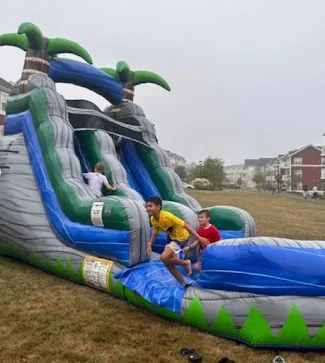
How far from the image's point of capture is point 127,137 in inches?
281

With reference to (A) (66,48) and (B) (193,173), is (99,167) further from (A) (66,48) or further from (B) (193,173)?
(B) (193,173)

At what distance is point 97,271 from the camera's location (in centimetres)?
414

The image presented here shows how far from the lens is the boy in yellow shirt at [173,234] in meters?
3.65

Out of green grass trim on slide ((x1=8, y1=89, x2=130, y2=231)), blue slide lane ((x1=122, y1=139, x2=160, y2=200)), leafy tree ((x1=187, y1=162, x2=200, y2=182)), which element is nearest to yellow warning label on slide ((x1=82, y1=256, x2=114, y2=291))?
green grass trim on slide ((x1=8, y1=89, x2=130, y2=231))

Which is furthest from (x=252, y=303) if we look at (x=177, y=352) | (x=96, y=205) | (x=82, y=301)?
(x=96, y=205)

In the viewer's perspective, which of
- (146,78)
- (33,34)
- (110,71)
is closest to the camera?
(33,34)

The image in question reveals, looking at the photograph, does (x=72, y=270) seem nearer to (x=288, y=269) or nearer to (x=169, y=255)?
(x=169, y=255)

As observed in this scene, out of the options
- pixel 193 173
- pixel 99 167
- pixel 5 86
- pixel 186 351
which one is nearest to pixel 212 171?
pixel 193 173

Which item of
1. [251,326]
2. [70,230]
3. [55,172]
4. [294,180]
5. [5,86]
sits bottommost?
[251,326]

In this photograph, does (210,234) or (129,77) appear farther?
(129,77)

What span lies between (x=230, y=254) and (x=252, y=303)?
0.40 metres

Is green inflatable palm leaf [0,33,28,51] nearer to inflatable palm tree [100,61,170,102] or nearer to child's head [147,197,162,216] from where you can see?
inflatable palm tree [100,61,170,102]

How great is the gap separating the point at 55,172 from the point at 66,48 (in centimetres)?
267

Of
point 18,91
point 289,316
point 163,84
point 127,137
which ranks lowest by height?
point 289,316
